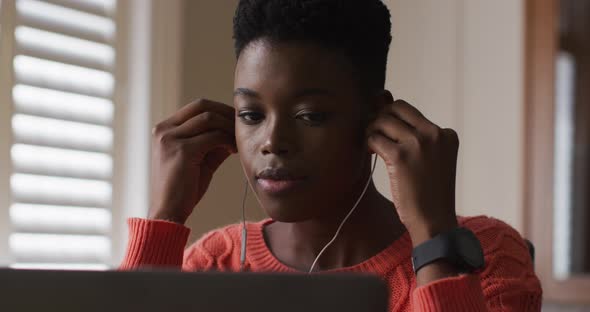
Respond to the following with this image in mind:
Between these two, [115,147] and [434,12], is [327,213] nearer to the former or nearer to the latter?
[115,147]

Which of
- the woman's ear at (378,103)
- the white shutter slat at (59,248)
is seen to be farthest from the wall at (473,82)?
the woman's ear at (378,103)

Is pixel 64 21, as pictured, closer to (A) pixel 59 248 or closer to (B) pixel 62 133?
(B) pixel 62 133

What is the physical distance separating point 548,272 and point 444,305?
68.5 inches

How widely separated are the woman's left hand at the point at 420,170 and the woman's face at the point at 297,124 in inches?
2.0

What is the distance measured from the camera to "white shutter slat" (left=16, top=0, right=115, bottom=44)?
172 cm

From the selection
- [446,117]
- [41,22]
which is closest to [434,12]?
[446,117]

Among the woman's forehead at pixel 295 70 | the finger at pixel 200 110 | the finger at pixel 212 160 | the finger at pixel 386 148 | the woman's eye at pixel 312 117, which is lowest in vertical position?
the finger at pixel 212 160

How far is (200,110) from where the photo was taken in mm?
1359

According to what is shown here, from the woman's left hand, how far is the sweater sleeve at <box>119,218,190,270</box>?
1.14 ft

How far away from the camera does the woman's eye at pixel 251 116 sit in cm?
113

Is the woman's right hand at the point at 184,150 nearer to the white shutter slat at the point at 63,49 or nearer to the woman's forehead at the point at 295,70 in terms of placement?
the woman's forehead at the point at 295,70

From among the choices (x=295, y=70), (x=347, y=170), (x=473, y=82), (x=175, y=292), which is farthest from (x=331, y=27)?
(x=473, y=82)

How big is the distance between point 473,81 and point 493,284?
1567 millimetres

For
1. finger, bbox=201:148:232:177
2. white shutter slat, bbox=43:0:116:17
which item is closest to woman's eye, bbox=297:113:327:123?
finger, bbox=201:148:232:177
